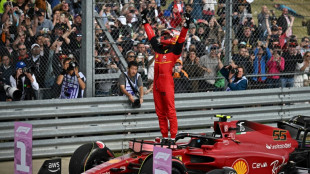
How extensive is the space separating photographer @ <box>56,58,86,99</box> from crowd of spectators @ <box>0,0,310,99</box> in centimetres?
16

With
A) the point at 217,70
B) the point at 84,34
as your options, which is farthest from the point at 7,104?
the point at 217,70

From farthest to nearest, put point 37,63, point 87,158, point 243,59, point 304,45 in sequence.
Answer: point 304,45
point 243,59
point 37,63
point 87,158

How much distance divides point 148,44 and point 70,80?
1.79m

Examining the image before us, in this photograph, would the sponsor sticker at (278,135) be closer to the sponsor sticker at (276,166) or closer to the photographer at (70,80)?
the sponsor sticker at (276,166)

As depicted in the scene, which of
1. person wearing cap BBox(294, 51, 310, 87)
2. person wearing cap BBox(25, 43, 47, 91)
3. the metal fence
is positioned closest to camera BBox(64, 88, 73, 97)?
the metal fence

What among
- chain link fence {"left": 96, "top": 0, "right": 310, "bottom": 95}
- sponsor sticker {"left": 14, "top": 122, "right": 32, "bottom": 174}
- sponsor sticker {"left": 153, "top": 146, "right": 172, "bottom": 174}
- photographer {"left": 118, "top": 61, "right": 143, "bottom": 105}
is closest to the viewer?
sponsor sticker {"left": 153, "top": 146, "right": 172, "bottom": 174}

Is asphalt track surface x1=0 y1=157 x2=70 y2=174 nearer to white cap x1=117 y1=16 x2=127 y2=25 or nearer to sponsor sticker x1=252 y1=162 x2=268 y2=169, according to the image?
white cap x1=117 y1=16 x2=127 y2=25

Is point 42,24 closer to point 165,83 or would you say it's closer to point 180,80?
point 180,80

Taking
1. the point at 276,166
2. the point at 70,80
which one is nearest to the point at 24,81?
the point at 70,80

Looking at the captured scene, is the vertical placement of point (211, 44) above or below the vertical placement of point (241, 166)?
above

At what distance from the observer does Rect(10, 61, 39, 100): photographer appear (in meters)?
10.5

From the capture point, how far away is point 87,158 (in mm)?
8305

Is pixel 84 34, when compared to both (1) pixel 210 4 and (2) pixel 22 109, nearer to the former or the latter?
(2) pixel 22 109

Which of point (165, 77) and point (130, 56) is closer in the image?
point (165, 77)
